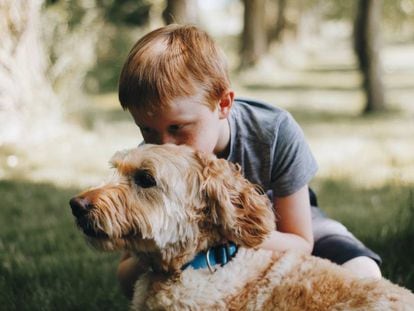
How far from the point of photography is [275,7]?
106 ft

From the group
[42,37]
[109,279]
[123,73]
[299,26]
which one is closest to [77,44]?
[42,37]

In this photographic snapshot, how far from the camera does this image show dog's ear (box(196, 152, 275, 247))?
2250 mm

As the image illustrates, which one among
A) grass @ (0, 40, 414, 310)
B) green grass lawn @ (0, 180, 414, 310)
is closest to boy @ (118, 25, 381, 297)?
green grass lawn @ (0, 180, 414, 310)

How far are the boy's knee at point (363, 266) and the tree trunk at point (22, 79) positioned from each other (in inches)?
205

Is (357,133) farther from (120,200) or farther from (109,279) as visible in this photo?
(120,200)

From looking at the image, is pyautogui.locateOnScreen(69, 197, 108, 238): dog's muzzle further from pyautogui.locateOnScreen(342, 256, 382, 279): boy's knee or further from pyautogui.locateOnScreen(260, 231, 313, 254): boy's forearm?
pyautogui.locateOnScreen(342, 256, 382, 279): boy's knee

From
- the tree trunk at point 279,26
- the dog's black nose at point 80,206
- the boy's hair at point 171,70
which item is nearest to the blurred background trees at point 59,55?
the boy's hair at point 171,70

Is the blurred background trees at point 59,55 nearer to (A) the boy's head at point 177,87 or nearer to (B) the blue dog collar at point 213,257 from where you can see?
(A) the boy's head at point 177,87

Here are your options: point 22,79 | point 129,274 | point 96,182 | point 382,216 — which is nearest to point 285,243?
point 129,274

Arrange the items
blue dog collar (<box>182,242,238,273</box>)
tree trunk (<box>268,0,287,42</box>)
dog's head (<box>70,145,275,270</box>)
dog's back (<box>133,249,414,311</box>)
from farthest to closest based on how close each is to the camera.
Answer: tree trunk (<box>268,0,287,42</box>)
blue dog collar (<box>182,242,238,273</box>)
dog's head (<box>70,145,275,270</box>)
dog's back (<box>133,249,414,311</box>)

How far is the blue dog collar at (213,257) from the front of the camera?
7.62 feet

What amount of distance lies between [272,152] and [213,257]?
726mm

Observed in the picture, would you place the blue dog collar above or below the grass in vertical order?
above

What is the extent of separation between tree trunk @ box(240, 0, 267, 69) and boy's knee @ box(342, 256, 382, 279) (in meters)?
18.8
